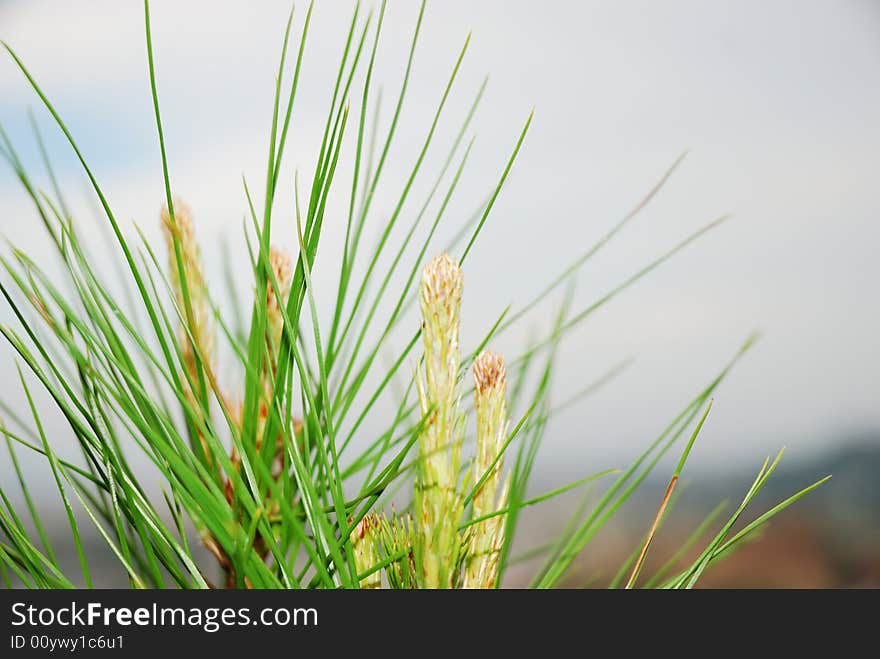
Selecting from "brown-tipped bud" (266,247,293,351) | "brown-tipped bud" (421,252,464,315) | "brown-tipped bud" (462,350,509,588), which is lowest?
"brown-tipped bud" (462,350,509,588)

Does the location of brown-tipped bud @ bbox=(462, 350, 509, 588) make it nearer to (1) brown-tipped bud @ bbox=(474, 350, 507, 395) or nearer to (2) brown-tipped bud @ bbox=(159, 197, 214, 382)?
(1) brown-tipped bud @ bbox=(474, 350, 507, 395)

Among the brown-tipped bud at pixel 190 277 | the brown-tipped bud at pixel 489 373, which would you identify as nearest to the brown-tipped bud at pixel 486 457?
the brown-tipped bud at pixel 489 373

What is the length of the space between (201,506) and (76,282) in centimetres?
A: 8

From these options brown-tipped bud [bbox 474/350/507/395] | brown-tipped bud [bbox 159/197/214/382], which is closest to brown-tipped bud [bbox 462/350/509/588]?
brown-tipped bud [bbox 474/350/507/395]

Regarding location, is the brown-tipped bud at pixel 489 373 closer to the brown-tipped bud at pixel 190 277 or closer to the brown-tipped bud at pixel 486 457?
the brown-tipped bud at pixel 486 457

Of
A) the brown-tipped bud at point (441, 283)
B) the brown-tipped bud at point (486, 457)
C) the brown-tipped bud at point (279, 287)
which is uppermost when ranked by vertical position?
the brown-tipped bud at point (279, 287)

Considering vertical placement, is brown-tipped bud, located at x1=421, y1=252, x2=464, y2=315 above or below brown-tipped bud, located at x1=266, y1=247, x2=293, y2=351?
below

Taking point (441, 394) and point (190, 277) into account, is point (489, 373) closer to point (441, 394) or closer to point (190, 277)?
point (441, 394)
